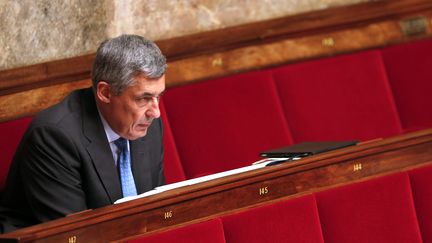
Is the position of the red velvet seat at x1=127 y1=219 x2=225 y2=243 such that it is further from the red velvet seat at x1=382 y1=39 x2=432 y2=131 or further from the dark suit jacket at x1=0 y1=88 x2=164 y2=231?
the red velvet seat at x1=382 y1=39 x2=432 y2=131

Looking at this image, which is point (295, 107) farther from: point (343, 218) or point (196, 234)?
point (196, 234)

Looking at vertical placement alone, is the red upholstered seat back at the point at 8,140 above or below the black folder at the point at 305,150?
above

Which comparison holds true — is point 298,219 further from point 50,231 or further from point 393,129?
point 393,129

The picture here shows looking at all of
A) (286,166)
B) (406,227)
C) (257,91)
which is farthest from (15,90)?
(406,227)

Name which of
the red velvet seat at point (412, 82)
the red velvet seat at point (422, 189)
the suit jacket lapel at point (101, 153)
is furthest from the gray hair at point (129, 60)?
the red velvet seat at point (412, 82)

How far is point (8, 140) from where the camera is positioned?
255cm

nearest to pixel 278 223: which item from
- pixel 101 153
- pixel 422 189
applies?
pixel 422 189

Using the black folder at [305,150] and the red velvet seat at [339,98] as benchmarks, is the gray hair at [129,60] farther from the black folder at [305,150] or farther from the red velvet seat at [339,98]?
the red velvet seat at [339,98]

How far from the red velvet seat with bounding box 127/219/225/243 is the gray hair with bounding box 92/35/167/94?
468 millimetres

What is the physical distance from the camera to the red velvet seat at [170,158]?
9.21 ft

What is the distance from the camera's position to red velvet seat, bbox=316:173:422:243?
2014mm

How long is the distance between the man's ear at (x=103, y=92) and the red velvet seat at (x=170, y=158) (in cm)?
57

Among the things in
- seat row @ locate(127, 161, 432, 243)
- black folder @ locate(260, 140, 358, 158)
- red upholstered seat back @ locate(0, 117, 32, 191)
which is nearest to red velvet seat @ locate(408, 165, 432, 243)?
seat row @ locate(127, 161, 432, 243)

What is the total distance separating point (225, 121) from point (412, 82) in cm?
68
